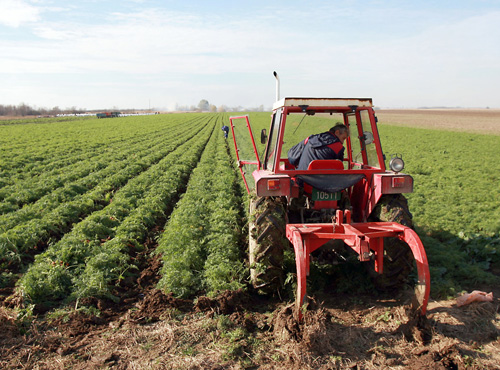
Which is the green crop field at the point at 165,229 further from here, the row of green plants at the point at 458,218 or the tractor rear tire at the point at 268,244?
the tractor rear tire at the point at 268,244

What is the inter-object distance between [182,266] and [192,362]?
7.03 feet

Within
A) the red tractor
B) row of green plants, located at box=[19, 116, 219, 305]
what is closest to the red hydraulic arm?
the red tractor

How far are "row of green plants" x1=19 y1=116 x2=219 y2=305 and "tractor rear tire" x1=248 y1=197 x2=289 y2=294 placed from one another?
6.38 feet

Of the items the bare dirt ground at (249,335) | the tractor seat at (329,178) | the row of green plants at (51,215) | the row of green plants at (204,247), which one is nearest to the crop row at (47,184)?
the row of green plants at (51,215)

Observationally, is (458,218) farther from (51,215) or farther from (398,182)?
(51,215)

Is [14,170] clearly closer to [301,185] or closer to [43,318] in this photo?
[43,318]

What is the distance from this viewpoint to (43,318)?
439 centimetres

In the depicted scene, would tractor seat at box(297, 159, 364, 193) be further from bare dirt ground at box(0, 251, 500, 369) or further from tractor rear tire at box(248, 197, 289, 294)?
bare dirt ground at box(0, 251, 500, 369)

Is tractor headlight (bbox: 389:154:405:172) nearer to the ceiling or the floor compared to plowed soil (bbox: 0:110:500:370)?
nearer to the ceiling

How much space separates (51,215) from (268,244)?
18.6 ft

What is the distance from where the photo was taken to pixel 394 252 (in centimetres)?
449

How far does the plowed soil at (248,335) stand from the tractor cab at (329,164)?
4.24 feet

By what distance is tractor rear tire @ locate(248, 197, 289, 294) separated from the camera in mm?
4371

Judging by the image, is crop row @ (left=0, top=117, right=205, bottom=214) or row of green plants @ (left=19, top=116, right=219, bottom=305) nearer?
row of green plants @ (left=19, top=116, right=219, bottom=305)
